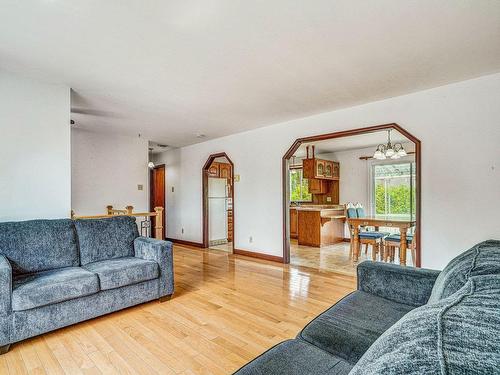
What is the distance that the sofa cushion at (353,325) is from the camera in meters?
1.31

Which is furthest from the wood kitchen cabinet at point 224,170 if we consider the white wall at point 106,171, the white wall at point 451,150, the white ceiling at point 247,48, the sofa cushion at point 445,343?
the sofa cushion at point 445,343

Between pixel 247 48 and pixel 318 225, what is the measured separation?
4.93m

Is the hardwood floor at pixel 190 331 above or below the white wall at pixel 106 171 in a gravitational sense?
below

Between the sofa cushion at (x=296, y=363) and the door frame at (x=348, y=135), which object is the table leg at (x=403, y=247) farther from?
the sofa cushion at (x=296, y=363)

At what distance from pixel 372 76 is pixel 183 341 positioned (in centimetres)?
318

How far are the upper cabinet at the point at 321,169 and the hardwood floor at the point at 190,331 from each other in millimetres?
3744

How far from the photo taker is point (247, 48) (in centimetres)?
244

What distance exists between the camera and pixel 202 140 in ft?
20.6

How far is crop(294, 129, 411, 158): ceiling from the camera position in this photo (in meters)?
5.94

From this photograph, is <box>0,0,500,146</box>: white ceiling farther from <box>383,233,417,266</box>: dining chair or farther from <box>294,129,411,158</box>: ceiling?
<box>294,129,411,158</box>: ceiling

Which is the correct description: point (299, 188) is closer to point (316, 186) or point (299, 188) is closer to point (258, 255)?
point (316, 186)

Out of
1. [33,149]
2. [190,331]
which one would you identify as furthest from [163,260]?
[33,149]

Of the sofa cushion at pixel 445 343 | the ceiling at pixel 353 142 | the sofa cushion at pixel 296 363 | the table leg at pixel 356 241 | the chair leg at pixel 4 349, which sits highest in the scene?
the ceiling at pixel 353 142

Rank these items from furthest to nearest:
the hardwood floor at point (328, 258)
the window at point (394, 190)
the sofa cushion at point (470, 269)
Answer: the window at point (394, 190), the hardwood floor at point (328, 258), the sofa cushion at point (470, 269)
